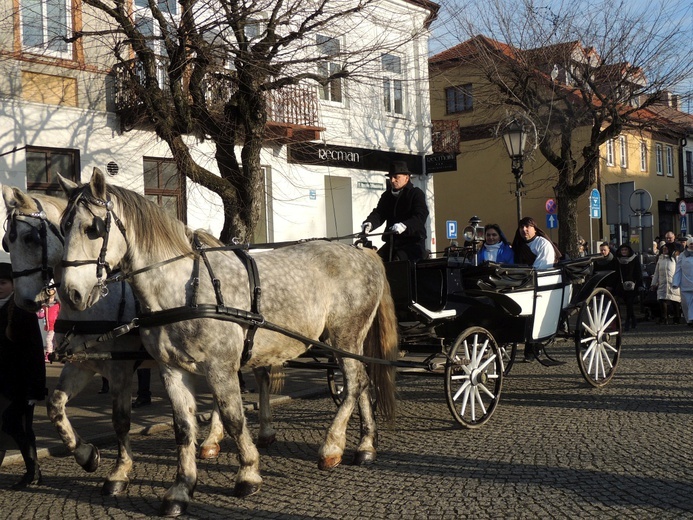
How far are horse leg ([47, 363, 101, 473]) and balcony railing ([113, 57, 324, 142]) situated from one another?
5931mm

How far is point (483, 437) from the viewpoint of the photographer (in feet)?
22.4

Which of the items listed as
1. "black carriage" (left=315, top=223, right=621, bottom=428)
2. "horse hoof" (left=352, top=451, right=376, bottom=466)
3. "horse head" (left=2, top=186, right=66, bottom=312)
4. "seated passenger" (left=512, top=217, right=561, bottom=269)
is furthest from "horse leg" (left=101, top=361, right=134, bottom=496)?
"seated passenger" (left=512, top=217, right=561, bottom=269)

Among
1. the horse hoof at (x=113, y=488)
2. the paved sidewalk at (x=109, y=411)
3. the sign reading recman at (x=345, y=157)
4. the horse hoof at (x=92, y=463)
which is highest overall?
the sign reading recman at (x=345, y=157)

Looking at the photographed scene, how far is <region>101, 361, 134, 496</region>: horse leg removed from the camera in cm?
557

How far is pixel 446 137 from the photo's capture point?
857 inches

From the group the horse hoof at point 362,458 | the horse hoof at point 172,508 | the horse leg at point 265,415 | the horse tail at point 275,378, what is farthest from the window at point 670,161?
the horse hoof at point 172,508

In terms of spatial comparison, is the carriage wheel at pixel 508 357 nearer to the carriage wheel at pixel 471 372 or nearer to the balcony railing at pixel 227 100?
the carriage wheel at pixel 471 372

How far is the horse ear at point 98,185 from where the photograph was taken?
15.8 feet

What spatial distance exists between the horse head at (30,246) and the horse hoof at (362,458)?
2.56 m

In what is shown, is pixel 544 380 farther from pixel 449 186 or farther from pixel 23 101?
pixel 449 186

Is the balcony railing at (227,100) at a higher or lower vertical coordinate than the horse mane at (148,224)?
higher

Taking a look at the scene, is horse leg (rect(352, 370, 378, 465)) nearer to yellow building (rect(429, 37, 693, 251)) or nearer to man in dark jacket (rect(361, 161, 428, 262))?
man in dark jacket (rect(361, 161, 428, 262))

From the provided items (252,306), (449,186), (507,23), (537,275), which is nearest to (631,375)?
(537,275)

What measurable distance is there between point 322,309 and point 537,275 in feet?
10.5
